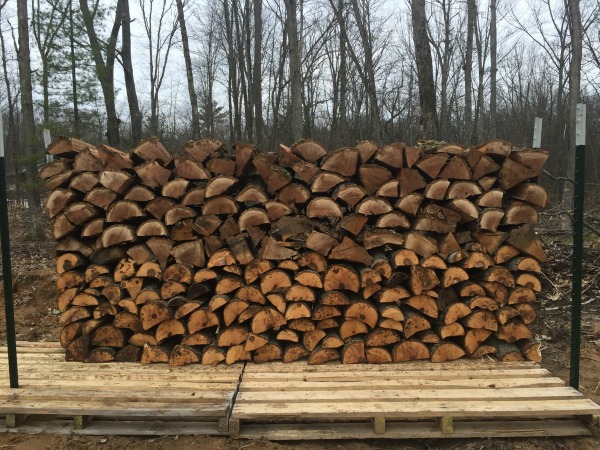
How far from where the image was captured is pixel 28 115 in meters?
10.5

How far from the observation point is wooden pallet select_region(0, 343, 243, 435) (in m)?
2.92

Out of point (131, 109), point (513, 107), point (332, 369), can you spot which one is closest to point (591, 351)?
point (332, 369)

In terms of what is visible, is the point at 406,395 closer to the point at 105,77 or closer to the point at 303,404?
the point at 303,404

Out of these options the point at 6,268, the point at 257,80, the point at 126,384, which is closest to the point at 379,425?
the point at 126,384

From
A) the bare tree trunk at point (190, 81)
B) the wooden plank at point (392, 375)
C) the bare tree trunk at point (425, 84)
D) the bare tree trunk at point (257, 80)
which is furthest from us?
the bare tree trunk at point (257, 80)

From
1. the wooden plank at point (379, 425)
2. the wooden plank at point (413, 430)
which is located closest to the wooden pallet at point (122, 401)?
the wooden plank at point (413, 430)

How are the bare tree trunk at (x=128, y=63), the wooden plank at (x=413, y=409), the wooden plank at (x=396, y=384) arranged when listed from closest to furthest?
the wooden plank at (x=413, y=409), the wooden plank at (x=396, y=384), the bare tree trunk at (x=128, y=63)

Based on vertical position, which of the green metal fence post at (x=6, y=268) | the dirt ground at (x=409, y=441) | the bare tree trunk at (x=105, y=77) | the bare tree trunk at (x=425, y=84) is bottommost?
the dirt ground at (x=409, y=441)

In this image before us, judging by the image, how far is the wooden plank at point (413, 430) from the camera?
113 inches

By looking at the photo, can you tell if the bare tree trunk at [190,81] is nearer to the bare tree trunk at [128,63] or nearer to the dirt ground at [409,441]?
the bare tree trunk at [128,63]

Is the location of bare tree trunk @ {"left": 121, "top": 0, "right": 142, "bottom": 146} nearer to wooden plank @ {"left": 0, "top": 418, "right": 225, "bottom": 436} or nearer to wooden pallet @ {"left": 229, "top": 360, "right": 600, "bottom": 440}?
wooden plank @ {"left": 0, "top": 418, "right": 225, "bottom": 436}

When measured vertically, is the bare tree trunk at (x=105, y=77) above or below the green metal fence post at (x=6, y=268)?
above

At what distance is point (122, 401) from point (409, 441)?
2.03 meters

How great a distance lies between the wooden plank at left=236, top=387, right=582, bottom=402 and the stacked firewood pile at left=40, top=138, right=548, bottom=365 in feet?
1.60
